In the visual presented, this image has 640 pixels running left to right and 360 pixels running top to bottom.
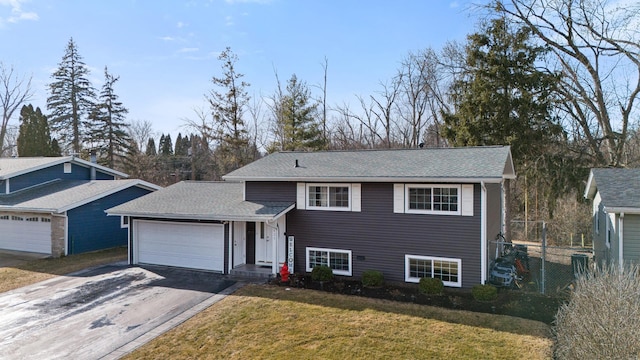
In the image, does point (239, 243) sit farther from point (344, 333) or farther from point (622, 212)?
point (622, 212)

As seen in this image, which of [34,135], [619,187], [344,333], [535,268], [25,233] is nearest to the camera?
[344,333]

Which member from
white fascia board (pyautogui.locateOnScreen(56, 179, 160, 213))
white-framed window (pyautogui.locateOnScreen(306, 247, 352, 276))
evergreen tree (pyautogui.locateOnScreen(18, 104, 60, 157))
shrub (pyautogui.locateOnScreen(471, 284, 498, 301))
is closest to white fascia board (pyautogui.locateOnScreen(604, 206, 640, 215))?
shrub (pyautogui.locateOnScreen(471, 284, 498, 301))

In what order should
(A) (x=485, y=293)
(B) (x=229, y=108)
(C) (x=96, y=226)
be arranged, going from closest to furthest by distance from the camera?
1. (A) (x=485, y=293)
2. (C) (x=96, y=226)
3. (B) (x=229, y=108)

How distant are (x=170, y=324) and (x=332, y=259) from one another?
18.9 feet

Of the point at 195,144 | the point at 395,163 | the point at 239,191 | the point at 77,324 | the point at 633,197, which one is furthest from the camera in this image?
the point at 195,144

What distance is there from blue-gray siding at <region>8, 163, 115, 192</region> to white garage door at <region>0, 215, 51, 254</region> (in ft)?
7.09

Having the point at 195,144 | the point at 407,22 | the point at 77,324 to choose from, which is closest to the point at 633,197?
the point at 407,22

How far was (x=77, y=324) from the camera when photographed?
29.0 feet

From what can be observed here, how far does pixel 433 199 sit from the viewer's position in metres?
11.5

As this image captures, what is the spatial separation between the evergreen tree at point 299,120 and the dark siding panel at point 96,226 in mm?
12985

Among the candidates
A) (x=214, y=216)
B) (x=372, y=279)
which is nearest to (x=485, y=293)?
(x=372, y=279)

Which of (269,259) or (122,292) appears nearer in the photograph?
(122,292)

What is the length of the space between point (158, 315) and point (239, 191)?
22.1 feet

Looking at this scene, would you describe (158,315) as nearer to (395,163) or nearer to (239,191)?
(239,191)
